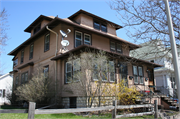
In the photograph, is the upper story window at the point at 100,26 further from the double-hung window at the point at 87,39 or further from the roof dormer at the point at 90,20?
the double-hung window at the point at 87,39

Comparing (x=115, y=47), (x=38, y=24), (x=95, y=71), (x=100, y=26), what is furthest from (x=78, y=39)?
(x=38, y=24)

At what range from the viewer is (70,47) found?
13.4 meters

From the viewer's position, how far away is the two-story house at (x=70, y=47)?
12.7 m

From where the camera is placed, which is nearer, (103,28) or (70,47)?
(70,47)

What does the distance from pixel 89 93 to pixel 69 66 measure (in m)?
3.64

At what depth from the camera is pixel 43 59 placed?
598 inches

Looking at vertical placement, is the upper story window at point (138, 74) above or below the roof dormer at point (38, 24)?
below

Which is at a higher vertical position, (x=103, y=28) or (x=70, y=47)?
(x=103, y=28)

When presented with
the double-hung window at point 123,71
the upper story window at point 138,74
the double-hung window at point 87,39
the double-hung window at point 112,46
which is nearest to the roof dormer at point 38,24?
the double-hung window at point 87,39

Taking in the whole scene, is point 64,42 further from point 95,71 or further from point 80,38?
point 95,71

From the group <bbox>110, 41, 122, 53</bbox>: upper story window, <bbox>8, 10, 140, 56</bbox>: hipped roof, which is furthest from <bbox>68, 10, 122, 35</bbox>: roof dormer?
<bbox>110, 41, 122, 53</bbox>: upper story window

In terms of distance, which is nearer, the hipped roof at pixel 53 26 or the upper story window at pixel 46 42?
the hipped roof at pixel 53 26

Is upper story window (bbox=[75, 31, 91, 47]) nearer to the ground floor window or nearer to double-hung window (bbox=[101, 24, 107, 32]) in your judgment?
double-hung window (bbox=[101, 24, 107, 32])

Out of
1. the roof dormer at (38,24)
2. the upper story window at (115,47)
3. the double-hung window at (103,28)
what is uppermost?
the roof dormer at (38,24)
